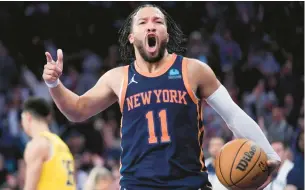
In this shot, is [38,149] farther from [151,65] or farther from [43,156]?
[151,65]

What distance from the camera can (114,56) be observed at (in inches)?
514

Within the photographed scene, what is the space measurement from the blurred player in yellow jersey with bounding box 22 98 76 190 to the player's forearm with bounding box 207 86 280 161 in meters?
2.16

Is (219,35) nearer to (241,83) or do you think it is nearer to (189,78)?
(241,83)

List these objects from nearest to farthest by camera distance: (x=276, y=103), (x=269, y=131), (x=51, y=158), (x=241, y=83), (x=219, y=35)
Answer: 1. (x=51, y=158)
2. (x=269, y=131)
3. (x=276, y=103)
4. (x=241, y=83)
5. (x=219, y=35)

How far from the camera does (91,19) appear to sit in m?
13.9

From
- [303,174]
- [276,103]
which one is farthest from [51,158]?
[276,103]

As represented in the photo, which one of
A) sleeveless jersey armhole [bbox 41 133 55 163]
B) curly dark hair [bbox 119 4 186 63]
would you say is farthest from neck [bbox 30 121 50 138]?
curly dark hair [bbox 119 4 186 63]

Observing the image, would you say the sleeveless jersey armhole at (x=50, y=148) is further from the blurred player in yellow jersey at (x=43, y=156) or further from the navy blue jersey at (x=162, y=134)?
the navy blue jersey at (x=162, y=134)

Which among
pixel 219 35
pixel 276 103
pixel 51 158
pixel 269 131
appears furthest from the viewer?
pixel 219 35

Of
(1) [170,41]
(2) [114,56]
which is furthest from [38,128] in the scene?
(2) [114,56]

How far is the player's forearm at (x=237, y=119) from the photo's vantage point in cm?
452

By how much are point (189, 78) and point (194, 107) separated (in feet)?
0.60

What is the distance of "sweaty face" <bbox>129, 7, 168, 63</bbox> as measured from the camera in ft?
14.7

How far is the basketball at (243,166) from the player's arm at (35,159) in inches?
83.9
